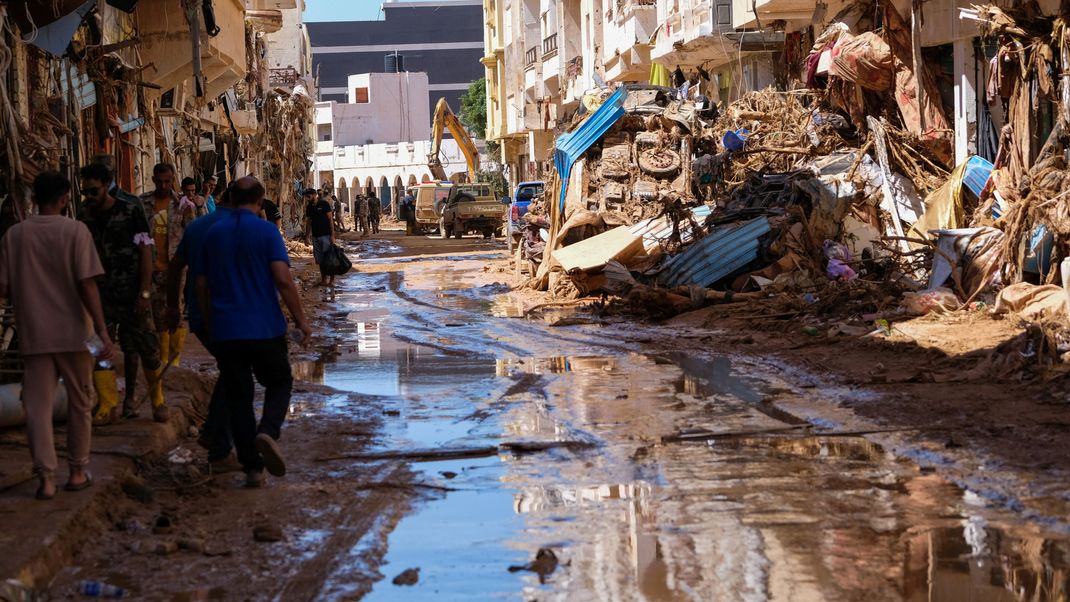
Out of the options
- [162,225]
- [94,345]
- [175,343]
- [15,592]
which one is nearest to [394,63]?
[162,225]

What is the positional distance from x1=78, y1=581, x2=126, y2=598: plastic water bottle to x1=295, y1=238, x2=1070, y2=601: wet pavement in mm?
882

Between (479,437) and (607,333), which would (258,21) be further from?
(479,437)

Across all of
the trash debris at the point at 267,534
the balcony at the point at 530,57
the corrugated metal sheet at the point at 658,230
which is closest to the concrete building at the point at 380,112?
the balcony at the point at 530,57

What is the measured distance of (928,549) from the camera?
5.73m

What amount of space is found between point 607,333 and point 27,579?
10600mm

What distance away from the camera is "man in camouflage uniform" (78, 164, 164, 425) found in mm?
8898

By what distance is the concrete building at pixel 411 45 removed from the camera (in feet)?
372

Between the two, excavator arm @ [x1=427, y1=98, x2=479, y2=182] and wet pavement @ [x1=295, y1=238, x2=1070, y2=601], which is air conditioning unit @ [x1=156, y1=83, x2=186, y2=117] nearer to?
wet pavement @ [x1=295, y1=238, x2=1070, y2=601]

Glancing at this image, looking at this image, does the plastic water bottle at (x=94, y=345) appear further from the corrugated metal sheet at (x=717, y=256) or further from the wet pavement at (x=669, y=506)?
the corrugated metal sheet at (x=717, y=256)

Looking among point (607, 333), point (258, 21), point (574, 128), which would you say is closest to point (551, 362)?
point (607, 333)

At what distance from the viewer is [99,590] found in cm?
559

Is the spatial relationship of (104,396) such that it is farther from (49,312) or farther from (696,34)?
(696,34)

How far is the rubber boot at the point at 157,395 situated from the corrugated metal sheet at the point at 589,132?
1558 centimetres

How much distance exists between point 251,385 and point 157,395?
74.1 inches
